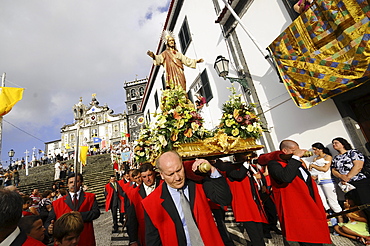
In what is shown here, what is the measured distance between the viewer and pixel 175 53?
→ 5246mm

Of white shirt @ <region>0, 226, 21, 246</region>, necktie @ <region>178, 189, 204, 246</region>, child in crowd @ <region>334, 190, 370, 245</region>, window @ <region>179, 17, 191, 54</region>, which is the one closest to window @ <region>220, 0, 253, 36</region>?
window @ <region>179, 17, 191, 54</region>

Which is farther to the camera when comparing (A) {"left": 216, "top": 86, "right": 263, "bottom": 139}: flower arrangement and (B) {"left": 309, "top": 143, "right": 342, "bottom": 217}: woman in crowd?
(B) {"left": 309, "top": 143, "right": 342, "bottom": 217}: woman in crowd

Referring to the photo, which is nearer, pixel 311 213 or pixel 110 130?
pixel 311 213

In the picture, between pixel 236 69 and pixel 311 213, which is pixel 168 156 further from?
pixel 236 69

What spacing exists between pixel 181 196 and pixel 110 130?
48.4m

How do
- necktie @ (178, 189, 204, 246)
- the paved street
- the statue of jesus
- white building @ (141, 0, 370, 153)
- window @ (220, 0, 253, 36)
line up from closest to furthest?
necktie @ (178, 189, 204, 246), the paved street, white building @ (141, 0, 370, 153), the statue of jesus, window @ (220, 0, 253, 36)

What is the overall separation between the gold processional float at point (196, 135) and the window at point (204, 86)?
613 cm

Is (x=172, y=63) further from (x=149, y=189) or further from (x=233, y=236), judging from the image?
(x=233, y=236)

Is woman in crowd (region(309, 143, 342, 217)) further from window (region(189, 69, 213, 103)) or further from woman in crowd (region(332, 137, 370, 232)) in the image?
window (region(189, 69, 213, 103))

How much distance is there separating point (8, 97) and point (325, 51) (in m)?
8.07

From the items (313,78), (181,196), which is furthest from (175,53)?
(181,196)

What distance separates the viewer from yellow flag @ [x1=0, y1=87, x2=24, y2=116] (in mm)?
4805

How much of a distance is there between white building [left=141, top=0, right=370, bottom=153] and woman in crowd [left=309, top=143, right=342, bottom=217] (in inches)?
26.2

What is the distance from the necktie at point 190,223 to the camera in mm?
1732
